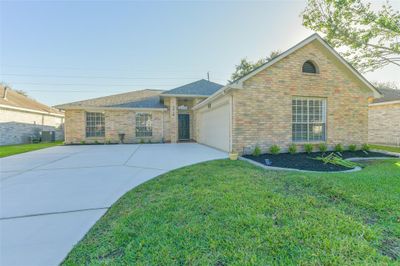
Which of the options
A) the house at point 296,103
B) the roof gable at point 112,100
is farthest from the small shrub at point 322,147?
the roof gable at point 112,100

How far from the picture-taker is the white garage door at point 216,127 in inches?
353

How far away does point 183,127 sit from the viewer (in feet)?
53.5

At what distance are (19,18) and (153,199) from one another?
13587 mm

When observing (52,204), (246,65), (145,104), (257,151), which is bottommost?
(52,204)

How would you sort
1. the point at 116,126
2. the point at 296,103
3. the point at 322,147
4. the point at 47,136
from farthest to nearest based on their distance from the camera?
the point at 47,136, the point at 116,126, the point at 296,103, the point at 322,147

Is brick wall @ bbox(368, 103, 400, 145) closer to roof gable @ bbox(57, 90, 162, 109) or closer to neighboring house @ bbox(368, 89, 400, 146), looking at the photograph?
neighboring house @ bbox(368, 89, 400, 146)

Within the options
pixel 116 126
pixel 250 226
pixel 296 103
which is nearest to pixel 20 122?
pixel 116 126

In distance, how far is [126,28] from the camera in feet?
40.5

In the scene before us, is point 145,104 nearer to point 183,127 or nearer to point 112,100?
point 112,100

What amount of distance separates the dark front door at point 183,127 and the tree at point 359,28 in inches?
460

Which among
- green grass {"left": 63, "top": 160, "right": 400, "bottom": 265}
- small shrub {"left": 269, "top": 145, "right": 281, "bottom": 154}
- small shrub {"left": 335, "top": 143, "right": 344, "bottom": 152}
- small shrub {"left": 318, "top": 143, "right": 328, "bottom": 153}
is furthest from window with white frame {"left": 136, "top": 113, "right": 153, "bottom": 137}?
small shrub {"left": 335, "top": 143, "right": 344, "bottom": 152}

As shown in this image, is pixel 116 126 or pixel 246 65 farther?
pixel 246 65

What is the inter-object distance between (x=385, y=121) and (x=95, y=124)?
23098 mm

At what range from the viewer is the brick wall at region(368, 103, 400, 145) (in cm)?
1248
